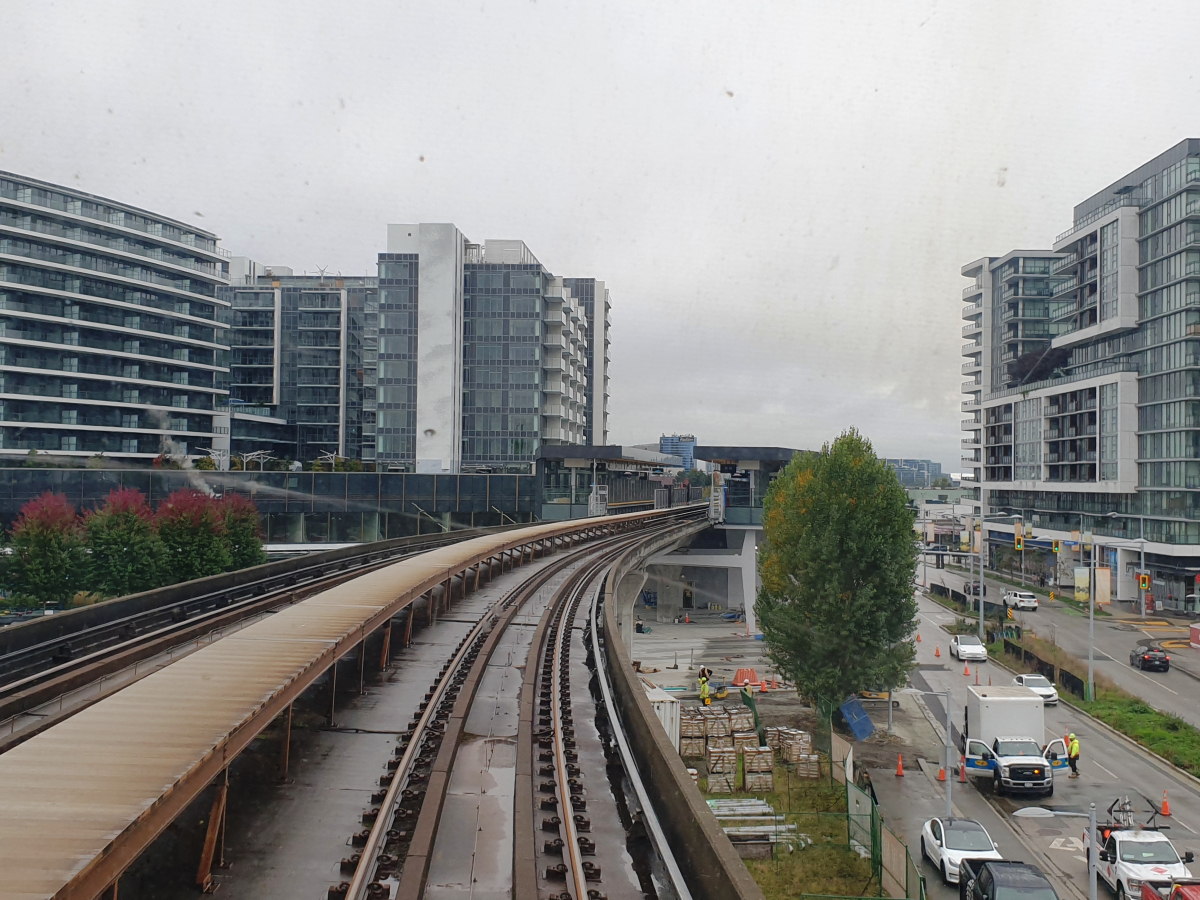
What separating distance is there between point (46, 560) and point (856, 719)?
24094mm

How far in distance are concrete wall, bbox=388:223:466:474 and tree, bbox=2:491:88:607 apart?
38.2 metres

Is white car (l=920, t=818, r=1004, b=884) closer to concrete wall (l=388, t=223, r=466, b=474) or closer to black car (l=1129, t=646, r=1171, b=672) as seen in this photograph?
black car (l=1129, t=646, r=1171, b=672)

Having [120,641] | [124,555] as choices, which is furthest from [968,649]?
[120,641]

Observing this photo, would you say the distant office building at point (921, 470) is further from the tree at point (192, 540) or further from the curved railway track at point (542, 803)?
the curved railway track at point (542, 803)

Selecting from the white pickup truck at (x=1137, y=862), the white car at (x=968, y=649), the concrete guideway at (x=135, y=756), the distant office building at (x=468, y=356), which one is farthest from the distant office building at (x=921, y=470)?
the concrete guideway at (x=135, y=756)

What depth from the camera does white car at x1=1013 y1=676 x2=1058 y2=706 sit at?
2725 centimetres

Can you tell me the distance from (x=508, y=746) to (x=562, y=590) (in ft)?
39.8

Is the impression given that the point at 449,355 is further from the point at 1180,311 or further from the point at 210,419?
the point at 1180,311

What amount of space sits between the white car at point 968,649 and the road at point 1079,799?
7.55m

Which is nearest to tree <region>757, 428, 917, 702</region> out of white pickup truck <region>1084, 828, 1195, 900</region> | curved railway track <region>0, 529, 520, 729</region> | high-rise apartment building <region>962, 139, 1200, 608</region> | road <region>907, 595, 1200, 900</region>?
road <region>907, 595, 1200, 900</region>

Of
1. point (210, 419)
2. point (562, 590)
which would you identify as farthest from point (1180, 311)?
point (210, 419)

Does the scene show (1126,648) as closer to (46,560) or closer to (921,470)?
(46,560)

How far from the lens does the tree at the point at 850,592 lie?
22922 mm

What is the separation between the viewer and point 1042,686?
2827 cm
